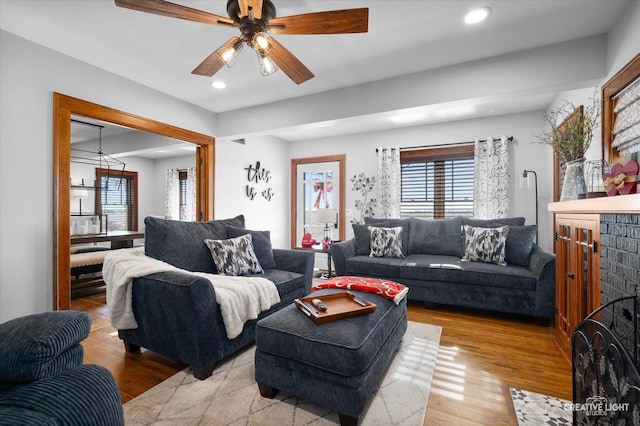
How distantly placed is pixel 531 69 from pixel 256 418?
3.39 metres

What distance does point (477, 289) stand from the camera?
9.84 ft

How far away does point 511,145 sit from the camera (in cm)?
409

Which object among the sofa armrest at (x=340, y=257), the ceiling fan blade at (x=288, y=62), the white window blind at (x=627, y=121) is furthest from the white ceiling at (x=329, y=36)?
the sofa armrest at (x=340, y=257)

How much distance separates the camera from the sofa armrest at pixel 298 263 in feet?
9.92

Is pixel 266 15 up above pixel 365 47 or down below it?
below

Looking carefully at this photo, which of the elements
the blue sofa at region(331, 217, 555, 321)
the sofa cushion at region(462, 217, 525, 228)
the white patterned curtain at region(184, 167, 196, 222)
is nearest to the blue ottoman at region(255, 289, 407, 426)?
the blue sofa at region(331, 217, 555, 321)

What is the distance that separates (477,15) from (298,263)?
8.46ft

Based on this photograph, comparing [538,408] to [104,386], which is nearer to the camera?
[104,386]

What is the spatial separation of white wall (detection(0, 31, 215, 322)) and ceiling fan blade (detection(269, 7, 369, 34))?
2204mm

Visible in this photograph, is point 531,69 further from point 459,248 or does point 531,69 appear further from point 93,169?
point 93,169

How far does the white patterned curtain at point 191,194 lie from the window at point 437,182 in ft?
13.9

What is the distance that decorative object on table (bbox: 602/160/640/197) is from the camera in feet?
5.01

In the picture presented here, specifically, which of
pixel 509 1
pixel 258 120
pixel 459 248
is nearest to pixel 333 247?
pixel 459 248

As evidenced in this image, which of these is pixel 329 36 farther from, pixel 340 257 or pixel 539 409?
pixel 539 409
